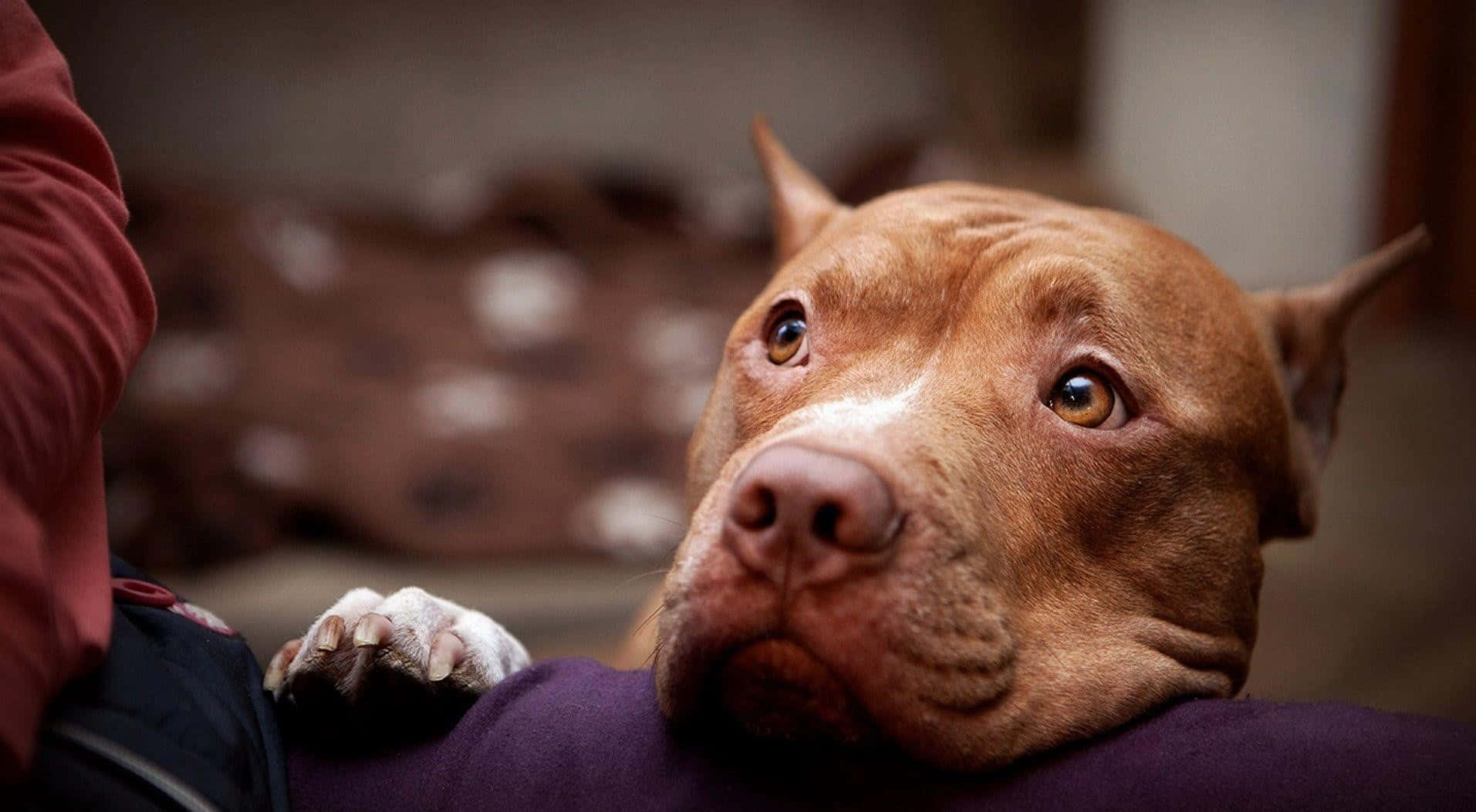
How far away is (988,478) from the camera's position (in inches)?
58.7

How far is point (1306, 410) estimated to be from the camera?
2.13 m

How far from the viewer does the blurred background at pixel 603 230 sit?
12.0ft

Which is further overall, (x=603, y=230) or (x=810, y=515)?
(x=603, y=230)

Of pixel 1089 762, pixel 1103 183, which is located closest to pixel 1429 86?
pixel 1103 183

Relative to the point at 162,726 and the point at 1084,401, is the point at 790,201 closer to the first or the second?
the point at 1084,401

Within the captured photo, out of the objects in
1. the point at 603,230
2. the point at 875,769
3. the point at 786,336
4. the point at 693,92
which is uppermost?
the point at 786,336

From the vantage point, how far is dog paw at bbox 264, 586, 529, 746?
134 cm

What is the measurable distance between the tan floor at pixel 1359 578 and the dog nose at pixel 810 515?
1.94 m

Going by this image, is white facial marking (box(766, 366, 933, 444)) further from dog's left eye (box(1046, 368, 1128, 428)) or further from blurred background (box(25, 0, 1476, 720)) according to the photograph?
blurred background (box(25, 0, 1476, 720))

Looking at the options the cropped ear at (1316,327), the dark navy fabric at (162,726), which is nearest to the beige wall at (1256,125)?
the cropped ear at (1316,327)

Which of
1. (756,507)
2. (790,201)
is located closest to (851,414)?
(756,507)

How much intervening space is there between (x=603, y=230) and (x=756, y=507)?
3501 mm

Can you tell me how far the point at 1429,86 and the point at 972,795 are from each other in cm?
373

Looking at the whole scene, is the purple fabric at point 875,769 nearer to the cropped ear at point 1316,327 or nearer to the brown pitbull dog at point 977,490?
the brown pitbull dog at point 977,490
